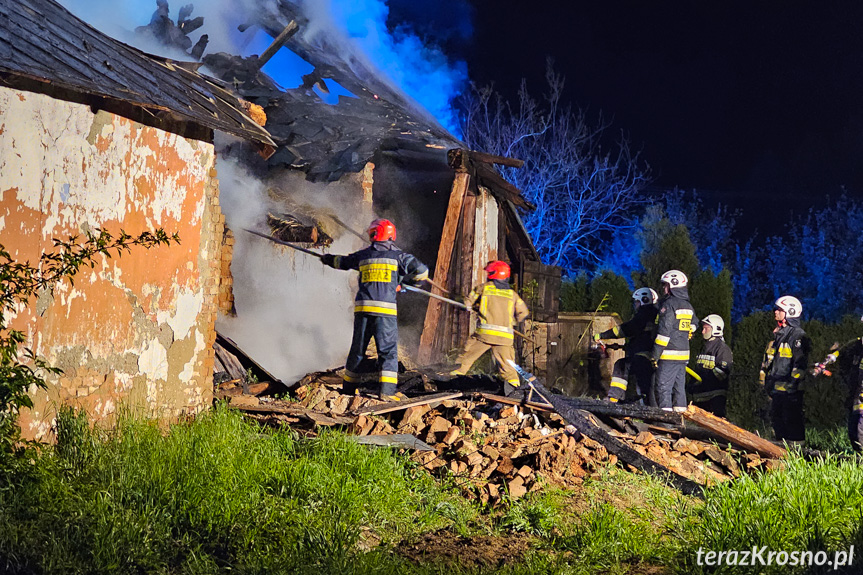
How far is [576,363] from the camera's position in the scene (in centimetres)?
1402

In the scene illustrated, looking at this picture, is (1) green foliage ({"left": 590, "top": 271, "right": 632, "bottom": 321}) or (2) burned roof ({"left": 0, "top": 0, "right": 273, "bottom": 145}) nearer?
(2) burned roof ({"left": 0, "top": 0, "right": 273, "bottom": 145})

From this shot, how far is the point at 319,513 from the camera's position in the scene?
508cm

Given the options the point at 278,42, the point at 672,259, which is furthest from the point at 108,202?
the point at 672,259

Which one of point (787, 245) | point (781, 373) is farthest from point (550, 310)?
point (787, 245)

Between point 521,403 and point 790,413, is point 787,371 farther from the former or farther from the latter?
point 521,403

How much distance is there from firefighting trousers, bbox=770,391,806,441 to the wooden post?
4.81 meters

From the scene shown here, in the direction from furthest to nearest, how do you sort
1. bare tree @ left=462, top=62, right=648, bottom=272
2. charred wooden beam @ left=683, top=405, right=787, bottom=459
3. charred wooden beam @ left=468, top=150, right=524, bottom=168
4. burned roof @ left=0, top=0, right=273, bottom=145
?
bare tree @ left=462, top=62, right=648, bottom=272
charred wooden beam @ left=468, top=150, right=524, bottom=168
charred wooden beam @ left=683, top=405, right=787, bottom=459
burned roof @ left=0, top=0, right=273, bottom=145

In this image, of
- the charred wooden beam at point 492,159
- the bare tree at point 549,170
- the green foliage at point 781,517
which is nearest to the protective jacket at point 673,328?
the charred wooden beam at point 492,159

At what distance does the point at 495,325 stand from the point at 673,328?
2.15m

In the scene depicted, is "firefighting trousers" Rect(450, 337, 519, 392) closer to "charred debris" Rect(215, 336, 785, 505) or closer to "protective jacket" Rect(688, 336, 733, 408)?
"charred debris" Rect(215, 336, 785, 505)

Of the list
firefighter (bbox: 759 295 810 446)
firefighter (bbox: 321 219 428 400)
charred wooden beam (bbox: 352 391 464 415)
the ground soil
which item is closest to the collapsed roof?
firefighter (bbox: 321 219 428 400)

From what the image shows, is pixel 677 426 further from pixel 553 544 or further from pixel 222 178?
pixel 222 178

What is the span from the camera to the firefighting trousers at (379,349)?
833cm

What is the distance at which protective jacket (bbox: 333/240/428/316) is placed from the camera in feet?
28.1
